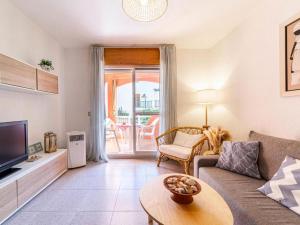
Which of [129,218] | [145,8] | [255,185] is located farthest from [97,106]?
[255,185]

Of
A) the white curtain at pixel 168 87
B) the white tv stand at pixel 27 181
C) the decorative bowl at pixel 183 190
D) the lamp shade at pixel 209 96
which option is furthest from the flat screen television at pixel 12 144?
the lamp shade at pixel 209 96

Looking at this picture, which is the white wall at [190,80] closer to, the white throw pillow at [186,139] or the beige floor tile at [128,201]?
the white throw pillow at [186,139]

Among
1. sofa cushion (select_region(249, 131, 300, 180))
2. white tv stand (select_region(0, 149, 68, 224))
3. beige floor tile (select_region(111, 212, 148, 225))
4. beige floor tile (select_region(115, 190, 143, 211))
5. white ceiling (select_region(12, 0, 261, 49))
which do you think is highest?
white ceiling (select_region(12, 0, 261, 49))

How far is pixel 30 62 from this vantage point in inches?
108

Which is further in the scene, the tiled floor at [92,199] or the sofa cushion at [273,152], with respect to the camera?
the tiled floor at [92,199]

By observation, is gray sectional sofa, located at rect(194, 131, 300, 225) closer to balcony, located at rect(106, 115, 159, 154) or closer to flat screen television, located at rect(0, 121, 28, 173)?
balcony, located at rect(106, 115, 159, 154)

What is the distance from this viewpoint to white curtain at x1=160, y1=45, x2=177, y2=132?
3799 mm

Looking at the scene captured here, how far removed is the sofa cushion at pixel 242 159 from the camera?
1.90m

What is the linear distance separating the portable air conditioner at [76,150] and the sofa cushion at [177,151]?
1.59 metres

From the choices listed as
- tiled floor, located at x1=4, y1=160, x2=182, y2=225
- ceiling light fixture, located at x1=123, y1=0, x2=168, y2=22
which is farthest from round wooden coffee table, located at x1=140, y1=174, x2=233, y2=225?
ceiling light fixture, located at x1=123, y1=0, x2=168, y2=22

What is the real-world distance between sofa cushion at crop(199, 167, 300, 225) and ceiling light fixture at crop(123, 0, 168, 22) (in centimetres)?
178

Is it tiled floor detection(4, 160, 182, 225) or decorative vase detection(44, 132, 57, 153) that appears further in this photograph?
decorative vase detection(44, 132, 57, 153)

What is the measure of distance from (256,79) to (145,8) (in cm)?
180

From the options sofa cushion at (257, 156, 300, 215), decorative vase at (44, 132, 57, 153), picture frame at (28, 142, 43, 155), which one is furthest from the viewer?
decorative vase at (44, 132, 57, 153)
